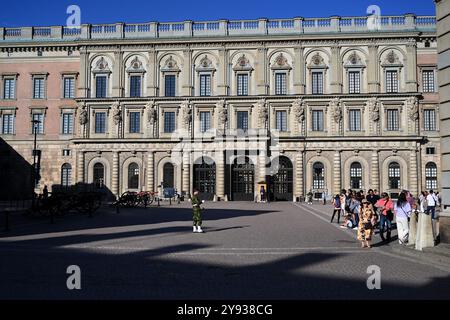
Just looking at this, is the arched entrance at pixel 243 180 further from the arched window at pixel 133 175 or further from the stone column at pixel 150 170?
the arched window at pixel 133 175

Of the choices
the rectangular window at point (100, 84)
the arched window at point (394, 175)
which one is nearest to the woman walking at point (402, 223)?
the arched window at point (394, 175)

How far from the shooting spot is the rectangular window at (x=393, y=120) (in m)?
46.8

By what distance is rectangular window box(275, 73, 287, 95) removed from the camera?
158 ft

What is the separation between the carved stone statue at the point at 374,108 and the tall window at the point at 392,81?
6.96 ft

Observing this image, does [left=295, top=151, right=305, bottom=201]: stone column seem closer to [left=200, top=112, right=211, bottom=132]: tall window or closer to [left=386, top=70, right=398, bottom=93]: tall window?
[left=200, top=112, right=211, bottom=132]: tall window

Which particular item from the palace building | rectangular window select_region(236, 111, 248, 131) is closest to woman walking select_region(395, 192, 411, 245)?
the palace building

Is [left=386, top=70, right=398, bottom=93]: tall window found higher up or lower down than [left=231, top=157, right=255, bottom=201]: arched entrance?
higher up

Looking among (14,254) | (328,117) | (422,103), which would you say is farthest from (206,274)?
(422,103)

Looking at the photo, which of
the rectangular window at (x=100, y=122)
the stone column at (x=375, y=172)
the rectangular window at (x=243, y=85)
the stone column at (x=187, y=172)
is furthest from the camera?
the rectangular window at (x=100, y=122)

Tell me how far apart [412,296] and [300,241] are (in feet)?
25.6

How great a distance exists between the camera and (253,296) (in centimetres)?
834

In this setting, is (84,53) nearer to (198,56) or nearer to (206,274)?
(198,56)

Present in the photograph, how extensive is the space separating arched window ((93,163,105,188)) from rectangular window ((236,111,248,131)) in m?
15.2
